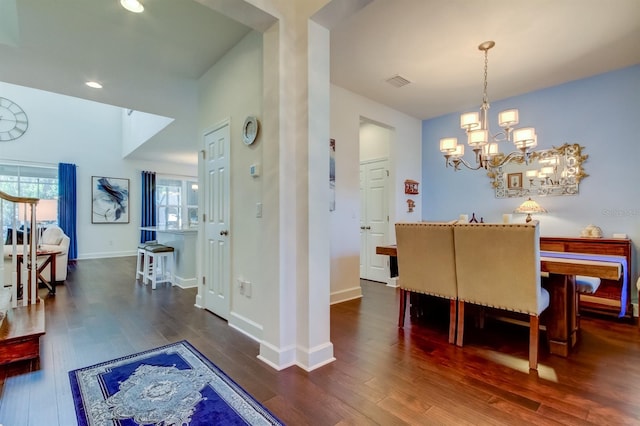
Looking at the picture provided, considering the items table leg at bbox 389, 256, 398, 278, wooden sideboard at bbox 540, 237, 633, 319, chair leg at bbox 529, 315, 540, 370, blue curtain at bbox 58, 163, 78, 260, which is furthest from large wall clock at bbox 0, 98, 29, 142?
wooden sideboard at bbox 540, 237, 633, 319

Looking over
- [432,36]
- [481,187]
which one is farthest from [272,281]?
[481,187]

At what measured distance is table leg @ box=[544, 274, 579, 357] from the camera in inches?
88.1

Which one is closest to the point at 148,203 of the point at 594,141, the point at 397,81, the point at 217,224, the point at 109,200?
the point at 109,200

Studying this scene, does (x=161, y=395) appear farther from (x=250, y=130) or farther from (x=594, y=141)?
(x=594, y=141)

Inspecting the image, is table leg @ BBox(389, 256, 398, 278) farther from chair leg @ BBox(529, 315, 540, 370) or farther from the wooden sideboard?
chair leg @ BBox(529, 315, 540, 370)

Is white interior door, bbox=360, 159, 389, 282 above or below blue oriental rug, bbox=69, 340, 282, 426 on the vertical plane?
above

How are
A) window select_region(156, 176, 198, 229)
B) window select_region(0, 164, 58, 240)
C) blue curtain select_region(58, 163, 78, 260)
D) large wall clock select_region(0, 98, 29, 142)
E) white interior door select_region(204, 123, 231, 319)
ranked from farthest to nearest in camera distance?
window select_region(156, 176, 198, 229)
blue curtain select_region(58, 163, 78, 260)
window select_region(0, 164, 58, 240)
large wall clock select_region(0, 98, 29, 142)
white interior door select_region(204, 123, 231, 319)

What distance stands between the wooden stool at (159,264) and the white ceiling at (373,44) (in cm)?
219

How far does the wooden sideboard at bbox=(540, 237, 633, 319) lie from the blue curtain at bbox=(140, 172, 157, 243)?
854cm

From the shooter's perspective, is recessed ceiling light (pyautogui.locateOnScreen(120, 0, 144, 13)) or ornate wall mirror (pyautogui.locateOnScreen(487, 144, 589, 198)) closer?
recessed ceiling light (pyautogui.locateOnScreen(120, 0, 144, 13))

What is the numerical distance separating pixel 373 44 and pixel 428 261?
2.12 m

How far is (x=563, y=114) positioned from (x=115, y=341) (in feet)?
17.8

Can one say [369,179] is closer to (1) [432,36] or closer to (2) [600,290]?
(1) [432,36]

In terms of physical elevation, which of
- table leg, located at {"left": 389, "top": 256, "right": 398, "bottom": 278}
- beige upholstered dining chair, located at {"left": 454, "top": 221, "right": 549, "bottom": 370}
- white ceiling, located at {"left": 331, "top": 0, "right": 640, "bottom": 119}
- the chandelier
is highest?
white ceiling, located at {"left": 331, "top": 0, "right": 640, "bottom": 119}
